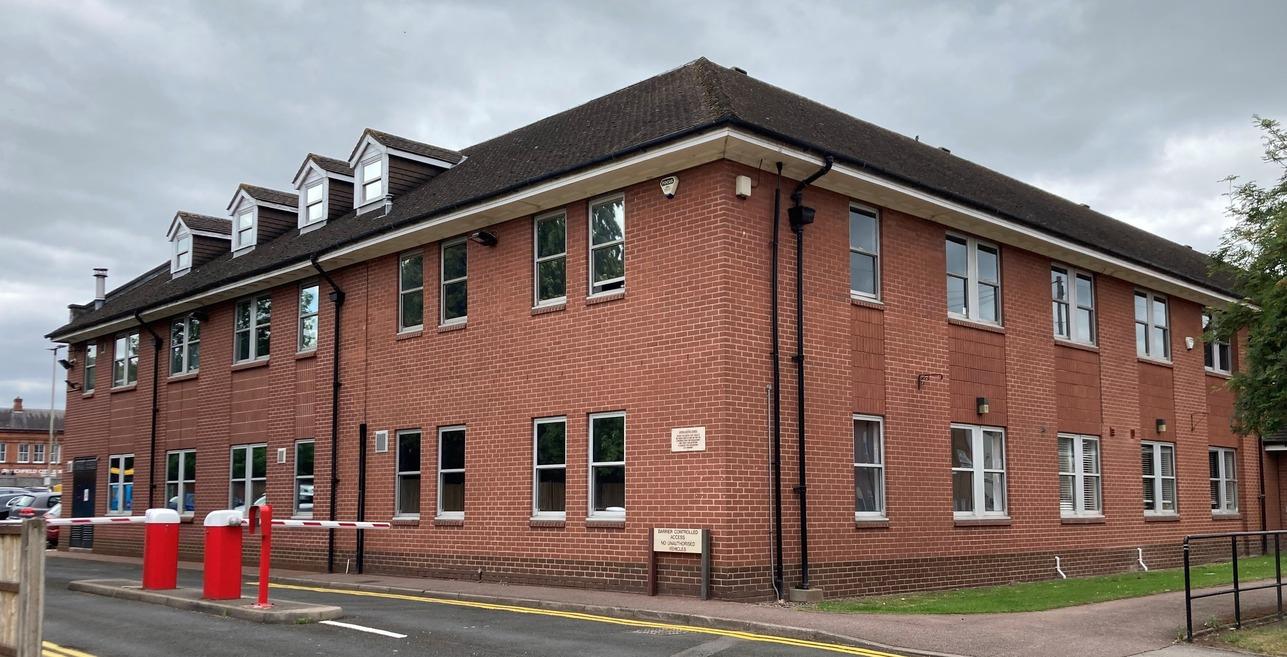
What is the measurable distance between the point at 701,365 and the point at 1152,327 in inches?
541

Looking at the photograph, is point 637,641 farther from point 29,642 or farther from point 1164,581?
point 1164,581

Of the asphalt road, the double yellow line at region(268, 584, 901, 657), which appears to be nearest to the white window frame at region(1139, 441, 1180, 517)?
the double yellow line at region(268, 584, 901, 657)

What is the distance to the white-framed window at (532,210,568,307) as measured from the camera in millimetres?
18797

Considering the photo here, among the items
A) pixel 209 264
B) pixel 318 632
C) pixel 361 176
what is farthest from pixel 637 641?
pixel 209 264

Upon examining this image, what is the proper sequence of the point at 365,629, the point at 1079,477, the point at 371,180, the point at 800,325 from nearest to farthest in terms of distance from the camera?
the point at 365,629 → the point at 800,325 → the point at 1079,477 → the point at 371,180

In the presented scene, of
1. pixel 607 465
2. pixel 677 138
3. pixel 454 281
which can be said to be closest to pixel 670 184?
pixel 677 138

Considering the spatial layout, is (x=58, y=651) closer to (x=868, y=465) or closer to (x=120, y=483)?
(x=868, y=465)

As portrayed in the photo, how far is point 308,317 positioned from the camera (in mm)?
24391

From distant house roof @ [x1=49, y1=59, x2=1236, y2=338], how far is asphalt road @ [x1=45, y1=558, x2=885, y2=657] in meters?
6.53

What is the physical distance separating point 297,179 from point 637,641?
18.7 meters

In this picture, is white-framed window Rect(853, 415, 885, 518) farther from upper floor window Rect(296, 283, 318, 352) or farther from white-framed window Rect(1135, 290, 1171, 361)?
upper floor window Rect(296, 283, 318, 352)

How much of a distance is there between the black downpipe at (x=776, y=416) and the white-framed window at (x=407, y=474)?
744 centimetres

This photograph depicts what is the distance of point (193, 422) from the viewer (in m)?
27.5

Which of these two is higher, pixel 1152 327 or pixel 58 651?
pixel 1152 327
